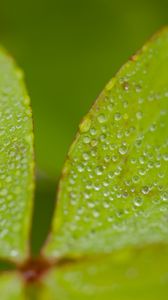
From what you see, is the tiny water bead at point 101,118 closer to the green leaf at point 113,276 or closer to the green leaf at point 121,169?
the green leaf at point 121,169

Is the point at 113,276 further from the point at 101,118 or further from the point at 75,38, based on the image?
the point at 75,38

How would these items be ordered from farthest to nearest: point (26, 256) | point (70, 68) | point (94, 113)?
point (70, 68), point (26, 256), point (94, 113)

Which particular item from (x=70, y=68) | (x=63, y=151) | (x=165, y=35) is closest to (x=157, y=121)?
(x=165, y=35)

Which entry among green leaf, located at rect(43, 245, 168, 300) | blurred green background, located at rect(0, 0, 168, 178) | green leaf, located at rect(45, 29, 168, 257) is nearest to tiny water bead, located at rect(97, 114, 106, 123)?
green leaf, located at rect(45, 29, 168, 257)

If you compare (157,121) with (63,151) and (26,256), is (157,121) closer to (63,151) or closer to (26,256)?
(26,256)

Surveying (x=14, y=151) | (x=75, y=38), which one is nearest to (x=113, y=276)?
(x=14, y=151)

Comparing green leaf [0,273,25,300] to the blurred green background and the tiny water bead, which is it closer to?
the tiny water bead
